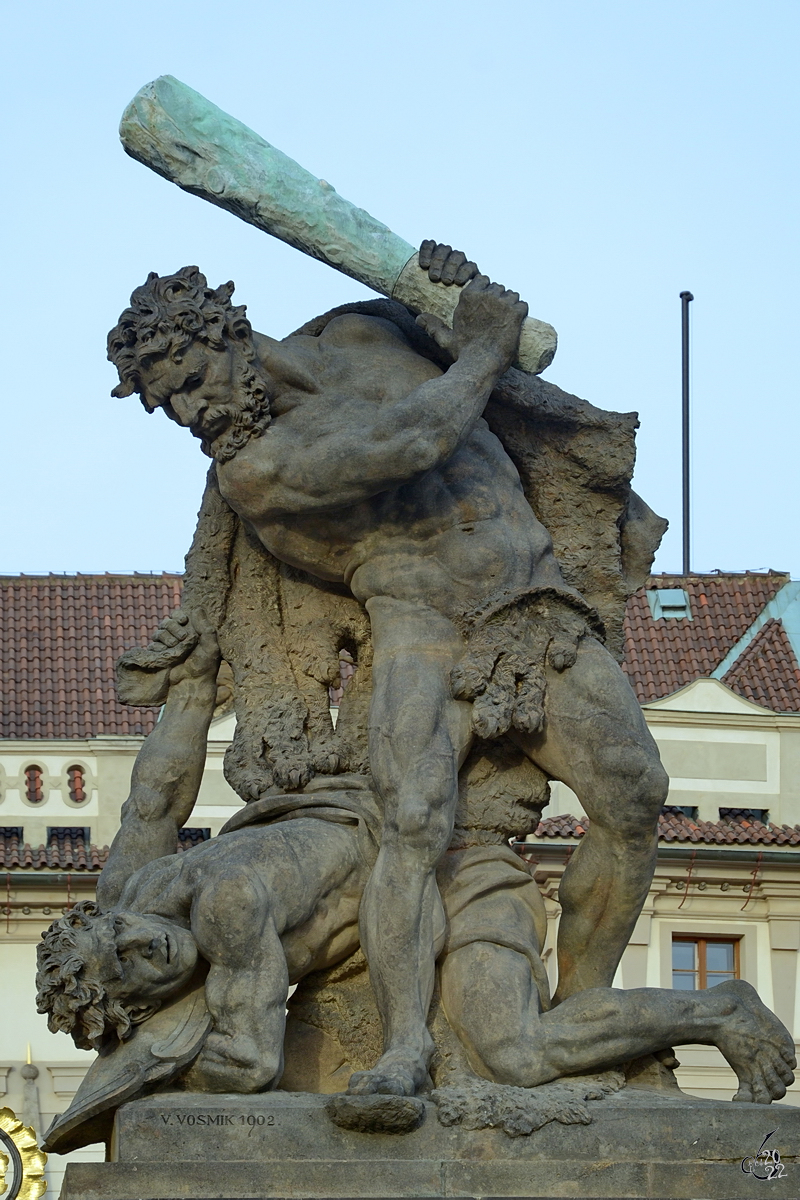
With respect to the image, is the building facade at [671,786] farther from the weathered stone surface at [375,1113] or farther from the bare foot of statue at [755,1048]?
the weathered stone surface at [375,1113]

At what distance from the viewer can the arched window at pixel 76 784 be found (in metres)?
29.8

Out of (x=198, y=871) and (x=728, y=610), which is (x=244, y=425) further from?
(x=728, y=610)

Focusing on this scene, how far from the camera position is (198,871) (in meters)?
8.02

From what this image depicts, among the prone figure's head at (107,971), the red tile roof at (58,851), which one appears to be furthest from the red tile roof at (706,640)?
the prone figure's head at (107,971)

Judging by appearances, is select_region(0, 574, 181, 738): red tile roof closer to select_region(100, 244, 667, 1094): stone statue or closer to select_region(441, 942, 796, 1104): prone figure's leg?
select_region(100, 244, 667, 1094): stone statue

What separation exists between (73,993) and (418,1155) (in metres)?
1.12

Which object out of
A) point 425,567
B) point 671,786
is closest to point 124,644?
point 671,786

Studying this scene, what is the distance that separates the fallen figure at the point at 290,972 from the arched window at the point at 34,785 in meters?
21.7

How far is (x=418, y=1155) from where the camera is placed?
24.5ft

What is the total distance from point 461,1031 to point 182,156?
299 centimetres

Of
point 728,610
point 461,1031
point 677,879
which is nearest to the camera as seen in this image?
point 461,1031

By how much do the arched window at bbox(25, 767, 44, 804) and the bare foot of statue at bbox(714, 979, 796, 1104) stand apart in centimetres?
2233

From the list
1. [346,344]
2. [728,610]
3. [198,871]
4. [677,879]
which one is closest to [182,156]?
[346,344]

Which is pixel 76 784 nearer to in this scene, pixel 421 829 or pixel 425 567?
pixel 425 567
